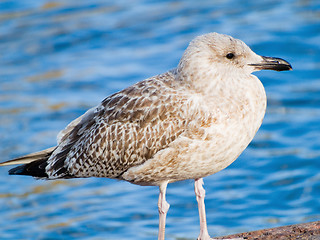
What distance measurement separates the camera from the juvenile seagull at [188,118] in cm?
770

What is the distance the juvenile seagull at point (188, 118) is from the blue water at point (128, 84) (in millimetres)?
3521

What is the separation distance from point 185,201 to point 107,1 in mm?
9730

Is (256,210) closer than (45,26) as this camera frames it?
Yes

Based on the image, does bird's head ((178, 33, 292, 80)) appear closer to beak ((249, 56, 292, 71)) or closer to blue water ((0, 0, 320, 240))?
beak ((249, 56, 292, 71))

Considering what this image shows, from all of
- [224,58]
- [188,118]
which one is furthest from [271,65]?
[188,118]

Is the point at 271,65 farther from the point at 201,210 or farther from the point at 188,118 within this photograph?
the point at 201,210

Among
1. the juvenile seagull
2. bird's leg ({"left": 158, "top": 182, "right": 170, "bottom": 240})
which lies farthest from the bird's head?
bird's leg ({"left": 158, "top": 182, "right": 170, "bottom": 240})

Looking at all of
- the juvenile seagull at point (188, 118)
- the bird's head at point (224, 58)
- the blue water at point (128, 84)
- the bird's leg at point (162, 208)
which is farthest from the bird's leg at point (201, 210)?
the blue water at point (128, 84)

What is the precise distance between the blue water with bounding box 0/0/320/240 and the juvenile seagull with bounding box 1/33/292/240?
3521mm

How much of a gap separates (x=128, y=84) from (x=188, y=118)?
28.4 ft

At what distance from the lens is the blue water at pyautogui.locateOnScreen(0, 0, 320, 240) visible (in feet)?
41.1

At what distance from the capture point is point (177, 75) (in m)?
8.14

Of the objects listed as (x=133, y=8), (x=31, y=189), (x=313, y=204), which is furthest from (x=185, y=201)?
(x=133, y=8)

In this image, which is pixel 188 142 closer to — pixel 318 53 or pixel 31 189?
pixel 31 189
